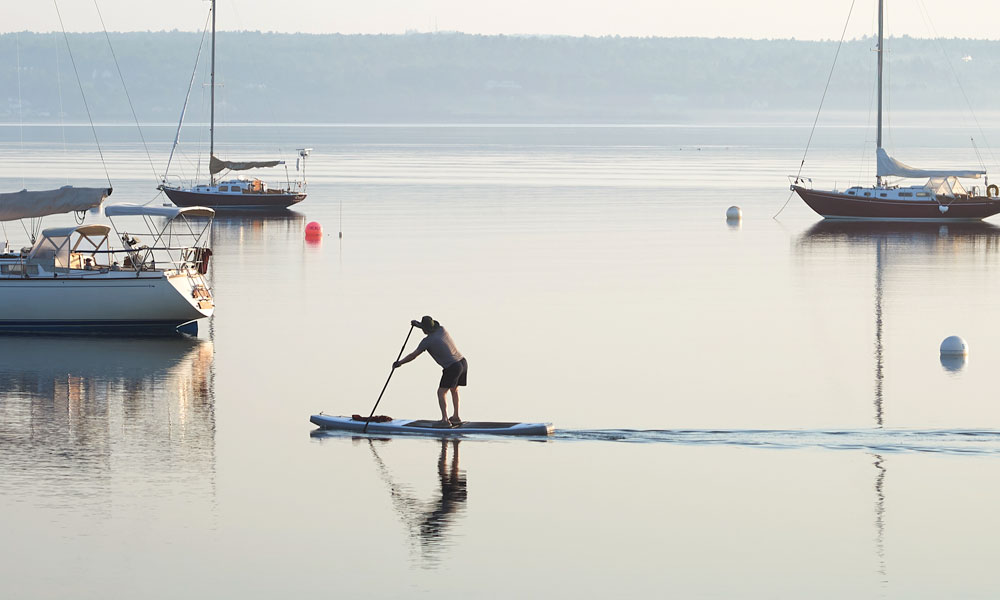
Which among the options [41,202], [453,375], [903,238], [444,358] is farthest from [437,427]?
[903,238]

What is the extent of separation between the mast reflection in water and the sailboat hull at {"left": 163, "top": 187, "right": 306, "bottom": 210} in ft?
166

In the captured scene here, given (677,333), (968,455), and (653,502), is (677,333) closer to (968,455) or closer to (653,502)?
(968,455)

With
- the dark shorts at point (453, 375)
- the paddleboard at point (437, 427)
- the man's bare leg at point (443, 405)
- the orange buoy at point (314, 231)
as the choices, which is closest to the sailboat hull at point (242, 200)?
the orange buoy at point (314, 231)

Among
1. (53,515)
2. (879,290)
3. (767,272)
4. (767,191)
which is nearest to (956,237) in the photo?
(767,272)

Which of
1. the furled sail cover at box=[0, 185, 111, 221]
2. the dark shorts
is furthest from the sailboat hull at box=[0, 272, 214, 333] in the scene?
the dark shorts

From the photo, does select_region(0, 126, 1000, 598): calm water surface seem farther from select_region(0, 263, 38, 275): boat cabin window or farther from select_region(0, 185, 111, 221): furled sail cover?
select_region(0, 185, 111, 221): furled sail cover

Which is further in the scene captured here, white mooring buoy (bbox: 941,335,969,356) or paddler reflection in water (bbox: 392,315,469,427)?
white mooring buoy (bbox: 941,335,969,356)

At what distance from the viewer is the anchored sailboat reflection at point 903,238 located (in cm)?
6612

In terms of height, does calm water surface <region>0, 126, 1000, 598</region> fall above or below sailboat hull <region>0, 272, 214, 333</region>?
below

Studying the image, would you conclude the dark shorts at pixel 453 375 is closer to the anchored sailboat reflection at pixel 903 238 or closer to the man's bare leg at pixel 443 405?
the man's bare leg at pixel 443 405

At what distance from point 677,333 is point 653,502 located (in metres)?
17.7

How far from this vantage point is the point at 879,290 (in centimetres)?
5034

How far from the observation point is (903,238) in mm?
74250

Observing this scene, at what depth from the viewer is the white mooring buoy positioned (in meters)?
35.6
